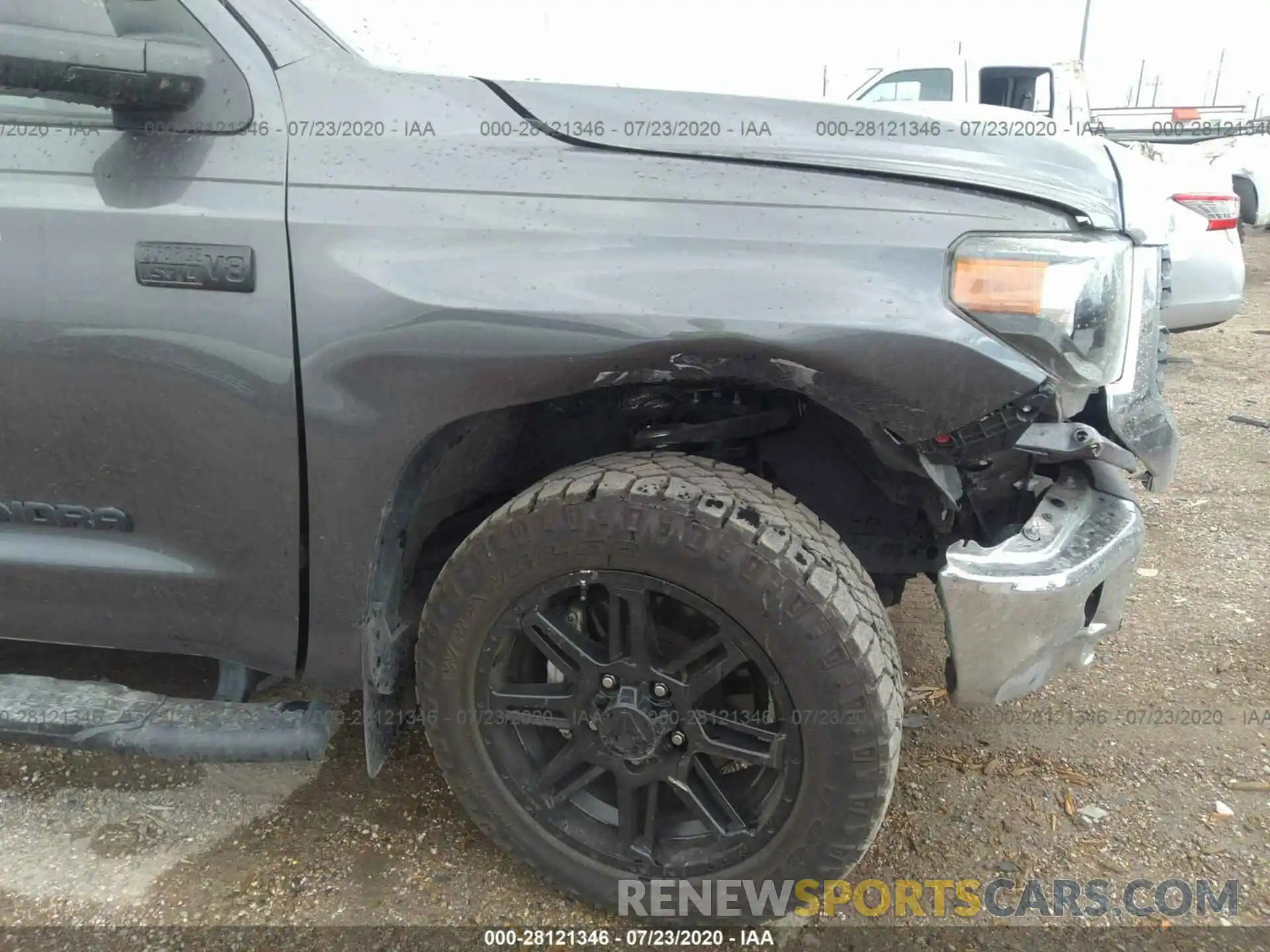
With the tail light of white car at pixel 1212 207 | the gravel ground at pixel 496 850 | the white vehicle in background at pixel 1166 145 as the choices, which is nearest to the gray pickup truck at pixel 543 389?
the gravel ground at pixel 496 850

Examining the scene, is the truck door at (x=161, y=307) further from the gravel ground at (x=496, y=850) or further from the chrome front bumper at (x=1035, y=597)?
the chrome front bumper at (x=1035, y=597)

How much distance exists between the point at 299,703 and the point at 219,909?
0.45 meters

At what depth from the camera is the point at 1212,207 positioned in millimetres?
5238

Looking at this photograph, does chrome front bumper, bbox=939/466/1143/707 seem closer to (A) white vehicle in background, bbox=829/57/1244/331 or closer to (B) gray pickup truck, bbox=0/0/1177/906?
(B) gray pickup truck, bbox=0/0/1177/906

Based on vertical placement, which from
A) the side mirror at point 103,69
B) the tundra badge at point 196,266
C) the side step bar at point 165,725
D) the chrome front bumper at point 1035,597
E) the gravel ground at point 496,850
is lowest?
the gravel ground at point 496,850

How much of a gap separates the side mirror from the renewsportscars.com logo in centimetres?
175

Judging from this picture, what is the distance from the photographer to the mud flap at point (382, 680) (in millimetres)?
1838

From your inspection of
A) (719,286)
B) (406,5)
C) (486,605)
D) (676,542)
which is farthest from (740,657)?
(406,5)

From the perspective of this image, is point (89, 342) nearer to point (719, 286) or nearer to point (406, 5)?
point (406, 5)

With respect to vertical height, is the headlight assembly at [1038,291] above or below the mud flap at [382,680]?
above

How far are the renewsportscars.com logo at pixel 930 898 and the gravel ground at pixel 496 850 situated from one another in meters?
0.03

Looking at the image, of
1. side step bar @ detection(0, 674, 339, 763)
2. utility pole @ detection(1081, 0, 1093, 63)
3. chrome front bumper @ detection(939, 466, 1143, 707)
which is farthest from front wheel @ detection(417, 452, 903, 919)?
utility pole @ detection(1081, 0, 1093, 63)

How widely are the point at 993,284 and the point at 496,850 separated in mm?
1609

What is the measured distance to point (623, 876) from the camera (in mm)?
1884
